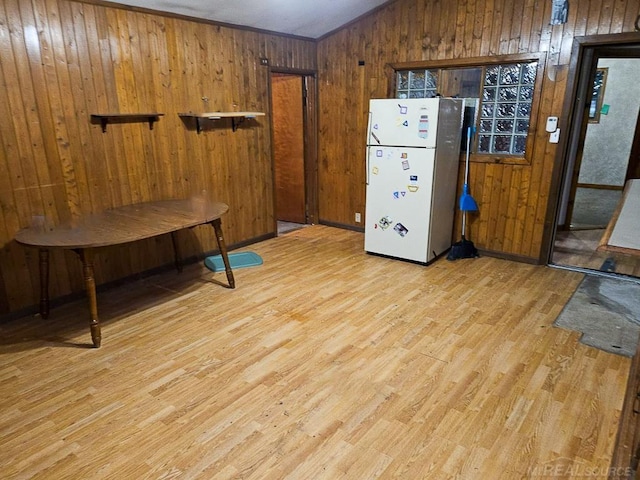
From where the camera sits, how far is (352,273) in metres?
4.00

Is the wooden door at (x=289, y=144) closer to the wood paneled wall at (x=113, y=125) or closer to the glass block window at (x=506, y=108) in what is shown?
the wood paneled wall at (x=113, y=125)

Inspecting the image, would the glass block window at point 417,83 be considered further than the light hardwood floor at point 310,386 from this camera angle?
Yes

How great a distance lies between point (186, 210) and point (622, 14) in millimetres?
3787

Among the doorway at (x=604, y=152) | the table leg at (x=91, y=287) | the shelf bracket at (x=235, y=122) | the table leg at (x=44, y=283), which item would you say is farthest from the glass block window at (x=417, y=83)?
the table leg at (x=44, y=283)

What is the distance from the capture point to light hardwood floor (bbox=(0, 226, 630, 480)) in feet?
6.17

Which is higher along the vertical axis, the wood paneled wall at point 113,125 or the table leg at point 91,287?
the wood paneled wall at point 113,125

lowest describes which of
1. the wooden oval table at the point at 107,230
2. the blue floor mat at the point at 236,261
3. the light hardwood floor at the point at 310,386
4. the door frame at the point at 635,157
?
the light hardwood floor at the point at 310,386

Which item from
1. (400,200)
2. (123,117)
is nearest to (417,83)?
(400,200)

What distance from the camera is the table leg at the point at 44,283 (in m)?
3.02

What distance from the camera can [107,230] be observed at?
2.83 meters

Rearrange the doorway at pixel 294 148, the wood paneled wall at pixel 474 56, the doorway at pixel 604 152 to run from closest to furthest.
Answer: the wood paneled wall at pixel 474 56
the doorway at pixel 604 152
the doorway at pixel 294 148

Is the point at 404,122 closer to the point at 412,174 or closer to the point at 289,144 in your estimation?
the point at 412,174

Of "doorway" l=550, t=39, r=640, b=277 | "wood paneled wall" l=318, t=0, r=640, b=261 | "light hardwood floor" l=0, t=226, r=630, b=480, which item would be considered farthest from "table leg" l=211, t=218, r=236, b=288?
"doorway" l=550, t=39, r=640, b=277

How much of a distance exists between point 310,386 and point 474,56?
3.47m
